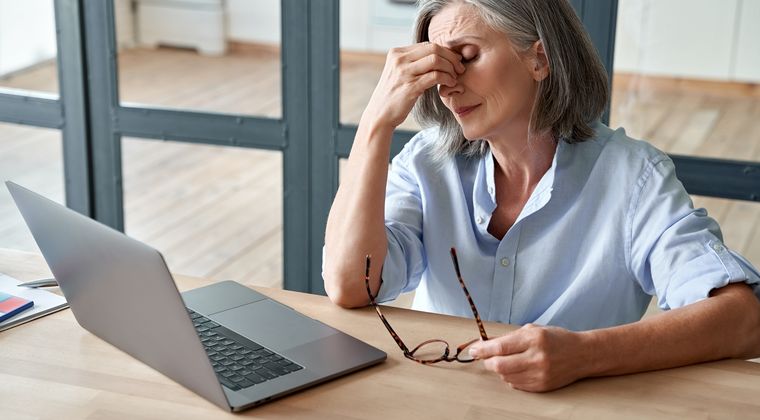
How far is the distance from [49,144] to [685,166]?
72.4 inches

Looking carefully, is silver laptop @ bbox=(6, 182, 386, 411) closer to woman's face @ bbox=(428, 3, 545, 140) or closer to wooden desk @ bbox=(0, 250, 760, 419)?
wooden desk @ bbox=(0, 250, 760, 419)

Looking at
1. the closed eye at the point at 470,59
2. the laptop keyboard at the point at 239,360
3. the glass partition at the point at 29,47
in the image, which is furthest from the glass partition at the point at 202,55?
the laptop keyboard at the point at 239,360

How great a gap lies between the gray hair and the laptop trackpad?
1.47ft

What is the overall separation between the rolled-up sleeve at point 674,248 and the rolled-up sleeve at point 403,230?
0.37 meters

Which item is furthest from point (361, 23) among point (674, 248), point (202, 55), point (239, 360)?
point (239, 360)

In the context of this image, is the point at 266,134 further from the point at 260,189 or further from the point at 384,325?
the point at 384,325

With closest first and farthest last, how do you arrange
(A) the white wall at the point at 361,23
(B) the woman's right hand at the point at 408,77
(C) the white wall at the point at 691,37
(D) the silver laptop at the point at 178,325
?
(D) the silver laptop at the point at 178,325
(B) the woman's right hand at the point at 408,77
(C) the white wall at the point at 691,37
(A) the white wall at the point at 361,23

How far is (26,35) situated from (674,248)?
2.24m

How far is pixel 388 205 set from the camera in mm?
1846

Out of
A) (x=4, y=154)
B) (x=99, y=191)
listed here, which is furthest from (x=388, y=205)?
(x=4, y=154)

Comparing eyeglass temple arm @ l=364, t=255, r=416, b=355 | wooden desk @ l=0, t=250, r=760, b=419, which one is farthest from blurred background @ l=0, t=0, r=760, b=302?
wooden desk @ l=0, t=250, r=760, b=419

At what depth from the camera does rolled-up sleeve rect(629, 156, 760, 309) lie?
5.07 ft

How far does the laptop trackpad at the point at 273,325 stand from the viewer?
150 centimetres

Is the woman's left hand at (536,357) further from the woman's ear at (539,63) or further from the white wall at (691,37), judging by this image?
the white wall at (691,37)
